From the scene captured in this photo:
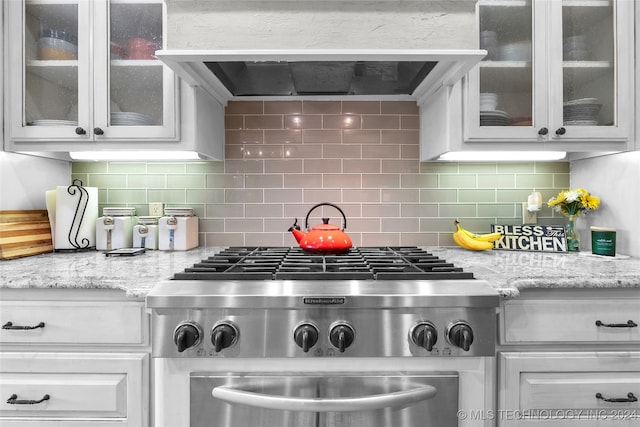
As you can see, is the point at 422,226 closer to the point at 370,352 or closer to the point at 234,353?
the point at 370,352

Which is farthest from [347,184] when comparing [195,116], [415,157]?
[195,116]

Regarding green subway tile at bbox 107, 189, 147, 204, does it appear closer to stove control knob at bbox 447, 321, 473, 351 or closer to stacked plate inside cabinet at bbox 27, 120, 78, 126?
stacked plate inside cabinet at bbox 27, 120, 78, 126

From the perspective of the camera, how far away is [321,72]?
5.48 feet

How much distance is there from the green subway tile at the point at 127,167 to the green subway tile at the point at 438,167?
142 cm

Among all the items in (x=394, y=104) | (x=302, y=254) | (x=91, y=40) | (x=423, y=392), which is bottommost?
(x=423, y=392)

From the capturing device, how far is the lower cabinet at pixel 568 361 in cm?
127

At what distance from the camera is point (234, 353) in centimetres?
116

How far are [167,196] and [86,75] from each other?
2.13ft

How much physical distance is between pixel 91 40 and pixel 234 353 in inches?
56.5

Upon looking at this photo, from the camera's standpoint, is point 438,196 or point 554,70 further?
point 438,196

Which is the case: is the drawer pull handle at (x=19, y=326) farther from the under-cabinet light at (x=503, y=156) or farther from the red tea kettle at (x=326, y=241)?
the under-cabinet light at (x=503, y=156)

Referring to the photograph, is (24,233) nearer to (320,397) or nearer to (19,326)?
(19,326)

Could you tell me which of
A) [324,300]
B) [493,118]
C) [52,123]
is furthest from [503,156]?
[52,123]

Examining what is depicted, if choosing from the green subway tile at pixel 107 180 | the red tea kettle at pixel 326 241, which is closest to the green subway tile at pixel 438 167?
the red tea kettle at pixel 326 241
